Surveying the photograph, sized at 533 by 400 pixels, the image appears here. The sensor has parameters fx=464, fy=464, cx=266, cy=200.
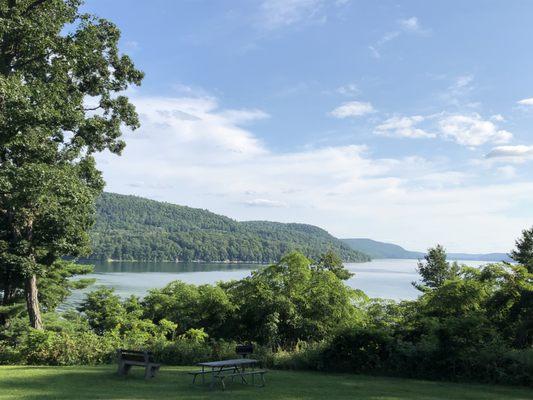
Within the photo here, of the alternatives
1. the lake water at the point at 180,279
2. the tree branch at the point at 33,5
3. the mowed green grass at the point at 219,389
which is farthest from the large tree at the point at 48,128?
→ the lake water at the point at 180,279

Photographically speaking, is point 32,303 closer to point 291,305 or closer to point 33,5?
point 291,305

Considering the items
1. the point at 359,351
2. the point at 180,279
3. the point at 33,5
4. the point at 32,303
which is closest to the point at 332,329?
the point at 359,351

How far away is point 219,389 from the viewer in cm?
1014

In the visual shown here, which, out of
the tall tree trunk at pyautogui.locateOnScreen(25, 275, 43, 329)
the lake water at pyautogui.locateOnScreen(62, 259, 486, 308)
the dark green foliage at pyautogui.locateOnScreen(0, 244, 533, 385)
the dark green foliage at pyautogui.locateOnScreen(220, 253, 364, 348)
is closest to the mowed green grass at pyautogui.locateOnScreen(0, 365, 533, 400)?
the dark green foliage at pyautogui.locateOnScreen(0, 244, 533, 385)

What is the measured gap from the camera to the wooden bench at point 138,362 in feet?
36.0

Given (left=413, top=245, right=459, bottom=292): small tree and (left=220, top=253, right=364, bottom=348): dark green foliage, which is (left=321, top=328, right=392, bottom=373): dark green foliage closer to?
(left=220, top=253, right=364, bottom=348): dark green foliage

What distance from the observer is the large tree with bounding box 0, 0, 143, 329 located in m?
14.1

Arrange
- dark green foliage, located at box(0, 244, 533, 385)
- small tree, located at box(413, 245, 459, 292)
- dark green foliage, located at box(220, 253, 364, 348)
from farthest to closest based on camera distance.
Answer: small tree, located at box(413, 245, 459, 292)
dark green foliage, located at box(220, 253, 364, 348)
dark green foliage, located at box(0, 244, 533, 385)

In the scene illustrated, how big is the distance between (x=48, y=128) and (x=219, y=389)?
10372 mm

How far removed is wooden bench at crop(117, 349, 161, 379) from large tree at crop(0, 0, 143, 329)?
612 centimetres

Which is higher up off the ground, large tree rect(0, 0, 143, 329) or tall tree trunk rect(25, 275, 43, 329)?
large tree rect(0, 0, 143, 329)

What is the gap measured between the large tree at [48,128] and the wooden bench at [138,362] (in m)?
6.12

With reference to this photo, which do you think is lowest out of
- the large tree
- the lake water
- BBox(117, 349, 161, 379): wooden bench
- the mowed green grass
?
the lake water

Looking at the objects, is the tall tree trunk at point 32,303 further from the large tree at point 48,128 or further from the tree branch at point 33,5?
the tree branch at point 33,5
